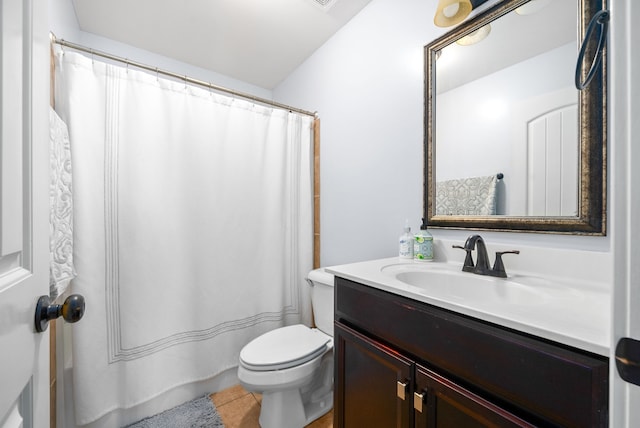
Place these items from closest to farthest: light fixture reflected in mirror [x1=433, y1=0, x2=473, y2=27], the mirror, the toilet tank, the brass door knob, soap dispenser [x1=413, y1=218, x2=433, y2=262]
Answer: the brass door knob
the mirror
light fixture reflected in mirror [x1=433, y1=0, x2=473, y2=27]
soap dispenser [x1=413, y1=218, x2=433, y2=262]
the toilet tank

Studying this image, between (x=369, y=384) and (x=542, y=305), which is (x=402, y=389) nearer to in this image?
(x=369, y=384)

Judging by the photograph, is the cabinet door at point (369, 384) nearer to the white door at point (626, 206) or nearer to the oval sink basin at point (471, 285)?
the oval sink basin at point (471, 285)

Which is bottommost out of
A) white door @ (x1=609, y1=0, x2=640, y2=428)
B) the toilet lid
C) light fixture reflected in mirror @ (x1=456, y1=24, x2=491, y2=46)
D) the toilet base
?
the toilet base

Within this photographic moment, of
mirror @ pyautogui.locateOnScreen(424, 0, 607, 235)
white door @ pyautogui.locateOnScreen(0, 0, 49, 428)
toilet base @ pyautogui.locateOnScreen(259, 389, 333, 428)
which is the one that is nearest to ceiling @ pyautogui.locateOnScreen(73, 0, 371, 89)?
mirror @ pyautogui.locateOnScreen(424, 0, 607, 235)

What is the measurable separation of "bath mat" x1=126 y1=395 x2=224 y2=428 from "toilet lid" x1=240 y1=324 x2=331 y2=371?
1.43ft

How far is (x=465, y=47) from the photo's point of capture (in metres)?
1.13

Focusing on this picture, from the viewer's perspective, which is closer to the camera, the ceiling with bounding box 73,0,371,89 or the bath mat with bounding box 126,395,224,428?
the bath mat with bounding box 126,395,224,428

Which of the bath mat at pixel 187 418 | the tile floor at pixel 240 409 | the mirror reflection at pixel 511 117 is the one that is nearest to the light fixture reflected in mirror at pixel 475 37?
the mirror reflection at pixel 511 117

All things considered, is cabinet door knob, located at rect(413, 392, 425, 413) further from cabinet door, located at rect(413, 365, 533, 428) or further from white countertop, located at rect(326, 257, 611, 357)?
white countertop, located at rect(326, 257, 611, 357)

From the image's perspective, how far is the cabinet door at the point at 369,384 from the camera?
0.77m

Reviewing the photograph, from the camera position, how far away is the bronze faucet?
926mm

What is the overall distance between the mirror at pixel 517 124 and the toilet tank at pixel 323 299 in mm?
667

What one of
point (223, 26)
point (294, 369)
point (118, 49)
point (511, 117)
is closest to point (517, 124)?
point (511, 117)

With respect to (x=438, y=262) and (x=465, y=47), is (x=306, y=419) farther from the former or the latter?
(x=465, y=47)
